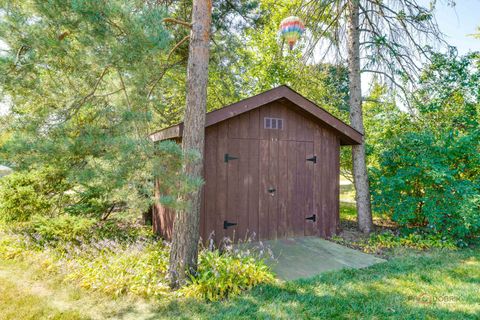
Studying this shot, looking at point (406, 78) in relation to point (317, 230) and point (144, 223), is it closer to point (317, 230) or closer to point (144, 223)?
point (317, 230)

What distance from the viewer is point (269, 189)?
17.7ft

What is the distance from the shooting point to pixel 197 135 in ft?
11.4

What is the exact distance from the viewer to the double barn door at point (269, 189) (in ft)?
16.6

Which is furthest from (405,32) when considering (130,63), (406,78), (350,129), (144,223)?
(144,223)

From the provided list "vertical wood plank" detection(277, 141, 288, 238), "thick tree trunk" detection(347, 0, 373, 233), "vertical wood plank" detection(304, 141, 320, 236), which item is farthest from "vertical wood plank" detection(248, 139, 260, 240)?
"thick tree trunk" detection(347, 0, 373, 233)

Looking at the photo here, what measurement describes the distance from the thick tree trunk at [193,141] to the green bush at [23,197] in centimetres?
385

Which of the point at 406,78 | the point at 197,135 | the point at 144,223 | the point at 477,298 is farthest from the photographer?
the point at 144,223

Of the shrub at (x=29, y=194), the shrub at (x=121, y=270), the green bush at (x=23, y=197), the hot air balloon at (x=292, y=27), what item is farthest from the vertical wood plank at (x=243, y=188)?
the green bush at (x=23, y=197)

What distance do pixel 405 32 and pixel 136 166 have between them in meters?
6.72

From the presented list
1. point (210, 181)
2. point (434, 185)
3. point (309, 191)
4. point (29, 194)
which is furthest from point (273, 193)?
point (29, 194)

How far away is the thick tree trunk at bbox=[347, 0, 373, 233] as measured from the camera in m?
6.30

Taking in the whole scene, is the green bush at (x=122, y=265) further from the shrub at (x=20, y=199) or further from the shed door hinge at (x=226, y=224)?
the shed door hinge at (x=226, y=224)

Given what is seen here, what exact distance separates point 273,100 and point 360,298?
11.0 ft

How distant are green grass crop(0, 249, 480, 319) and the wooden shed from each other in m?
1.61
